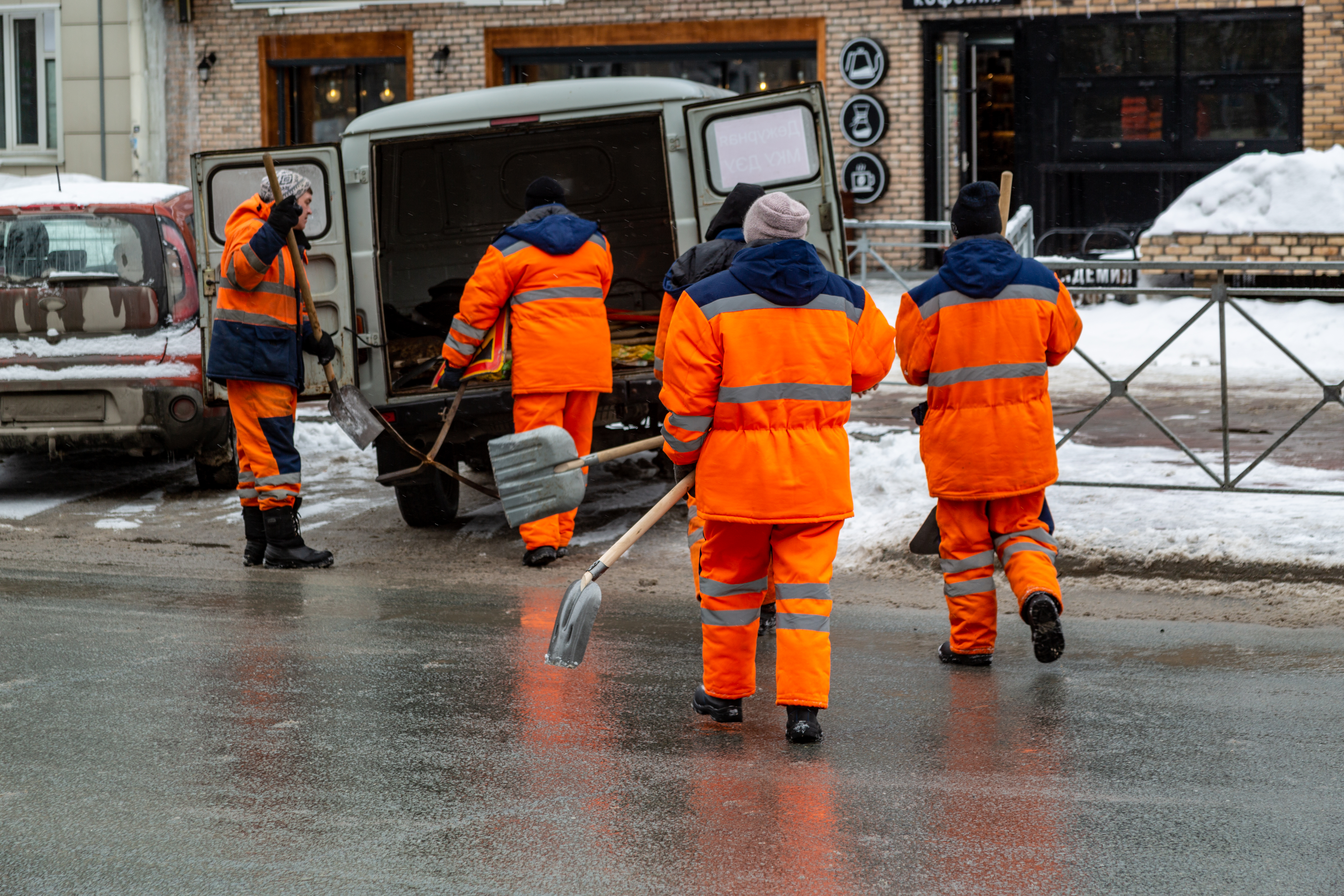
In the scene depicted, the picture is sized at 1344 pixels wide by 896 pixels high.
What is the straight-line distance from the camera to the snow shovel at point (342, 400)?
7.16 m

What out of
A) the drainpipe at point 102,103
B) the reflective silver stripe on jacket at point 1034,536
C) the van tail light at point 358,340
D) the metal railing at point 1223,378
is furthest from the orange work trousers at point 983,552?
the drainpipe at point 102,103

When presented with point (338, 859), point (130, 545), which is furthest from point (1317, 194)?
point (338, 859)

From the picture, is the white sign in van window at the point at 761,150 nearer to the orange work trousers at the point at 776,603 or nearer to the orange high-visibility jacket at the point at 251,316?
the orange high-visibility jacket at the point at 251,316

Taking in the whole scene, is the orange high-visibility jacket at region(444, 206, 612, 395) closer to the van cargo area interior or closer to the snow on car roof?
the van cargo area interior

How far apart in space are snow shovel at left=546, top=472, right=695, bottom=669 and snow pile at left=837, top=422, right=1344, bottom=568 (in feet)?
8.74

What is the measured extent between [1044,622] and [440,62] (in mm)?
15119

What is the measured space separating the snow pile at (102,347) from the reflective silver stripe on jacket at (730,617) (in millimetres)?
4876

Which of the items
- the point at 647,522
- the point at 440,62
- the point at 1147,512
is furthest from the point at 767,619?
the point at 440,62

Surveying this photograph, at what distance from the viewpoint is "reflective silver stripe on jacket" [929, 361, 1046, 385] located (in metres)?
5.31

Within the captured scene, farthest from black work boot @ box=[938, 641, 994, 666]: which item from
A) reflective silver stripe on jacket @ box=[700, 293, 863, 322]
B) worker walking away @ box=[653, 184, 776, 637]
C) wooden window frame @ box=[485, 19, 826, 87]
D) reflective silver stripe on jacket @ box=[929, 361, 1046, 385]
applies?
wooden window frame @ box=[485, 19, 826, 87]

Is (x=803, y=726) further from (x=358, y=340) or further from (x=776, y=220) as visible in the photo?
(x=358, y=340)

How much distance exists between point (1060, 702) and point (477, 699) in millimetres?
1851

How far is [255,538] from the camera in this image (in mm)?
7289

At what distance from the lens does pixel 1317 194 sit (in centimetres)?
Answer: 1464
